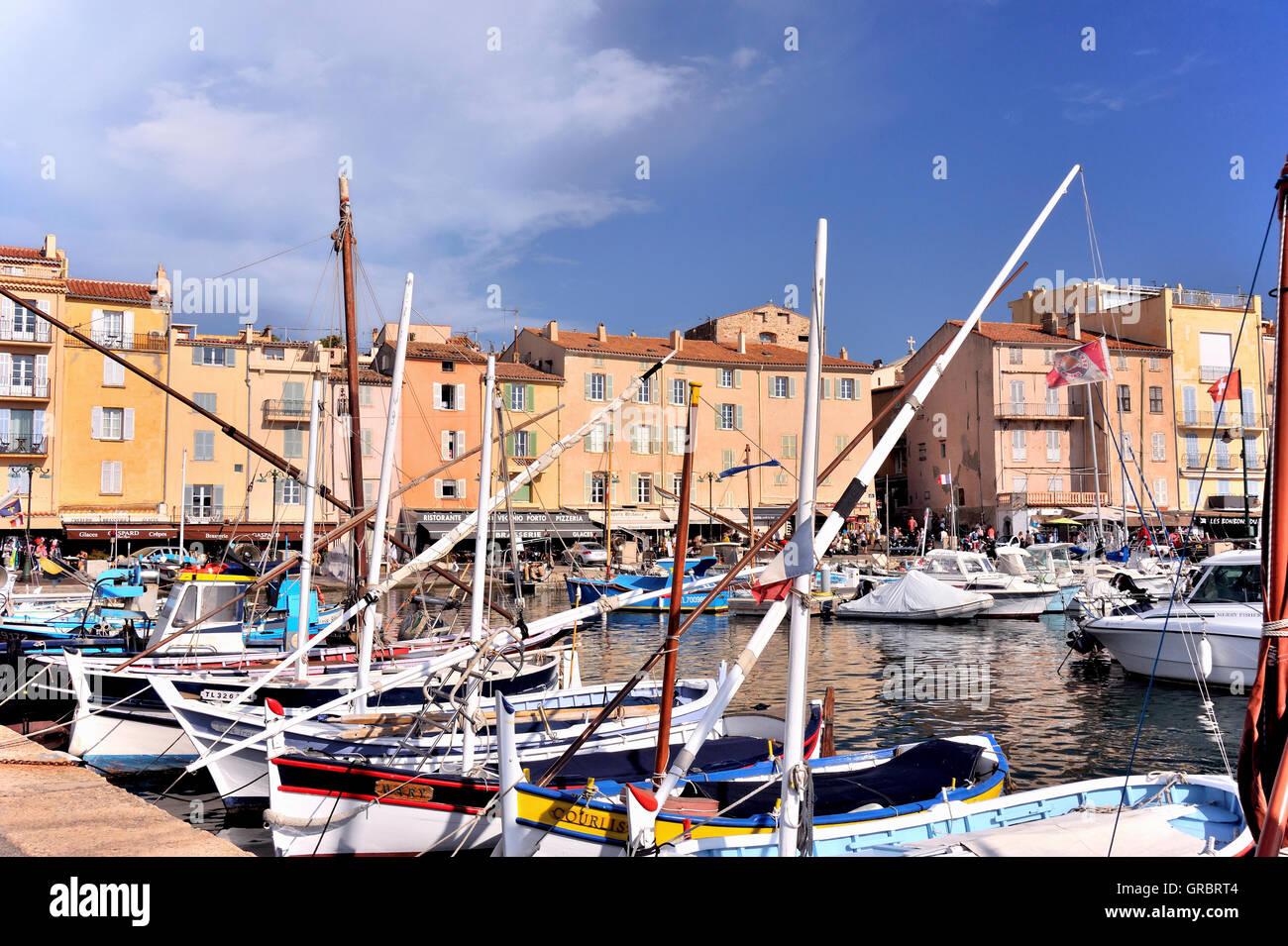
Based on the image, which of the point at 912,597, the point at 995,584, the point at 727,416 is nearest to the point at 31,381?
the point at 727,416

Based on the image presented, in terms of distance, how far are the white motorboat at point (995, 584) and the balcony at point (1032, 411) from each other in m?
25.8

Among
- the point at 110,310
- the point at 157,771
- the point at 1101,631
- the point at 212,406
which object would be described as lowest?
the point at 157,771

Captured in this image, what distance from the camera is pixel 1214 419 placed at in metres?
65.1

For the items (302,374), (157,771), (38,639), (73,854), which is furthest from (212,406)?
(73,854)

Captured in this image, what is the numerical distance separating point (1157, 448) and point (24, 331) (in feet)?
220

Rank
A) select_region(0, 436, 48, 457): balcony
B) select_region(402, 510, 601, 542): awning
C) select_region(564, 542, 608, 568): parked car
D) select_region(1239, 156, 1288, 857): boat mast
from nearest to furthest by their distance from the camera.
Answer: select_region(1239, 156, 1288, 857): boat mast, select_region(0, 436, 48, 457): balcony, select_region(402, 510, 601, 542): awning, select_region(564, 542, 608, 568): parked car

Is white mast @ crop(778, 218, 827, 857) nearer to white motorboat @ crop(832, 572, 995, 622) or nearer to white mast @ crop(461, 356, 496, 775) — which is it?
white mast @ crop(461, 356, 496, 775)

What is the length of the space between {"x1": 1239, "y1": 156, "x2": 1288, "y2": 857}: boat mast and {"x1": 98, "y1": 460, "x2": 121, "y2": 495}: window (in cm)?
5552

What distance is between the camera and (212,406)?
175 ft

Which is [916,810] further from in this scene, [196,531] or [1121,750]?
[196,531]

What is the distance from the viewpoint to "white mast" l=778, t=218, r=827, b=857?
677 centimetres

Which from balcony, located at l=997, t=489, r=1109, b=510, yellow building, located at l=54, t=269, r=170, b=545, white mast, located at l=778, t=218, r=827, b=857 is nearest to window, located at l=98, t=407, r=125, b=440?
yellow building, located at l=54, t=269, r=170, b=545

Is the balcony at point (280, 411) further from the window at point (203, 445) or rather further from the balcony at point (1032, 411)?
the balcony at point (1032, 411)
